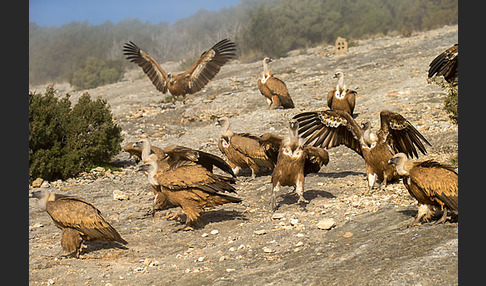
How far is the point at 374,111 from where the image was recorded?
49.3ft

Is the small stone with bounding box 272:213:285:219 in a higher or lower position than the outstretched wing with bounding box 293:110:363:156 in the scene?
lower

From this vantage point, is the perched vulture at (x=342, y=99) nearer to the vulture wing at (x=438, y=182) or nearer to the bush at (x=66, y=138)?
the bush at (x=66, y=138)

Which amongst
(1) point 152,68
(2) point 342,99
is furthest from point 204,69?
(2) point 342,99

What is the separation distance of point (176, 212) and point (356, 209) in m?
2.66

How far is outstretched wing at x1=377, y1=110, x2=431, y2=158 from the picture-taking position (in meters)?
7.89

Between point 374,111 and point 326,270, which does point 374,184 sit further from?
point 374,111

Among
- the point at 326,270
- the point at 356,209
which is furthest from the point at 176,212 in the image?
the point at 326,270

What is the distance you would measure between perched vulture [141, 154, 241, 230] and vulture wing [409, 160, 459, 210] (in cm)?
255

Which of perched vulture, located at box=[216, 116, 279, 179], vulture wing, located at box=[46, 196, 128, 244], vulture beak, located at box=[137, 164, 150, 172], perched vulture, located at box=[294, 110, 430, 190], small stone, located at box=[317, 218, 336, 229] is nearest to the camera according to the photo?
vulture wing, located at box=[46, 196, 128, 244]

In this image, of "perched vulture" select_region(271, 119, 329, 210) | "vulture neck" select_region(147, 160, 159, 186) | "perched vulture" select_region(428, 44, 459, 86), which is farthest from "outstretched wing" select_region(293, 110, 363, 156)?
"vulture neck" select_region(147, 160, 159, 186)

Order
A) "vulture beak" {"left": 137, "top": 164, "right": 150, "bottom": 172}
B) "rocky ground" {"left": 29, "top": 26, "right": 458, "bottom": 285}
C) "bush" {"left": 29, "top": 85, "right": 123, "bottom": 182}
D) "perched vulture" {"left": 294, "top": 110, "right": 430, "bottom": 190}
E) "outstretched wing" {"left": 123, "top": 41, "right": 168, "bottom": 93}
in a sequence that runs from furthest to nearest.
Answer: "outstretched wing" {"left": 123, "top": 41, "right": 168, "bottom": 93} → "bush" {"left": 29, "top": 85, "right": 123, "bottom": 182} → "perched vulture" {"left": 294, "top": 110, "right": 430, "bottom": 190} → "vulture beak" {"left": 137, "top": 164, "right": 150, "bottom": 172} → "rocky ground" {"left": 29, "top": 26, "right": 458, "bottom": 285}

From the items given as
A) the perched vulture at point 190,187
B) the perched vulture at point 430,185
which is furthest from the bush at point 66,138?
the perched vulture at point 430,185

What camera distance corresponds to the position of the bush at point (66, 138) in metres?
12.1

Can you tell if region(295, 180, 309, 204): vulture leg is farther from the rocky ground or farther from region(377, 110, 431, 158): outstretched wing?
region(377, 110, 431, 158): outstretched wing
